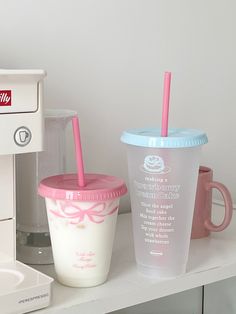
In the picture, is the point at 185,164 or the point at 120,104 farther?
the point at 120,104

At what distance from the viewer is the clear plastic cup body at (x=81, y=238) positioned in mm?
800

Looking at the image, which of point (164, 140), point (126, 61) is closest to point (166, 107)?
point (164, 140)

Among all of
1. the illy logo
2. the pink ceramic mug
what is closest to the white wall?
the pink ceramic mug

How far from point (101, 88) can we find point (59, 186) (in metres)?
0.40

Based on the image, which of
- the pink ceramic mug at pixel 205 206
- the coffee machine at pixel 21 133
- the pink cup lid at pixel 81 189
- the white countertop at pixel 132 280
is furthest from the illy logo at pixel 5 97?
the pink ceramic mug at pixel 205 206

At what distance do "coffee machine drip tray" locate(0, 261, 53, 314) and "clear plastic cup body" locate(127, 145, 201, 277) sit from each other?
170 mm

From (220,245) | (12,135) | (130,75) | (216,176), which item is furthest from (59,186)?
(216,176)

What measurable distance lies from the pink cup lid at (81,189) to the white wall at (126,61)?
29 centimetres

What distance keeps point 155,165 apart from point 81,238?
140 millimetres

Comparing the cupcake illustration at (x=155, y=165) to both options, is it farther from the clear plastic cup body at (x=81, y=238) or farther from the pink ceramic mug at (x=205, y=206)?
the pink ceramic mug at (x=205, y=206)

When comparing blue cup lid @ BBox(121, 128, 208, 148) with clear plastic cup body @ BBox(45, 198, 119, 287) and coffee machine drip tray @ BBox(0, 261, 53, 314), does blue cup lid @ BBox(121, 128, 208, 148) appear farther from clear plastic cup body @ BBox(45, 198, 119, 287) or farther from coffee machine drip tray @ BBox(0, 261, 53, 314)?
coffee machine drip tray @ BBox(0, 261, 53, 314)

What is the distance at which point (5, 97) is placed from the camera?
727 millimetres

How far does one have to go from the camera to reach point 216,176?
142cm

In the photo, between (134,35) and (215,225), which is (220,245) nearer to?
(215,225)
